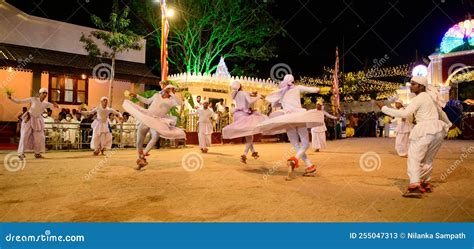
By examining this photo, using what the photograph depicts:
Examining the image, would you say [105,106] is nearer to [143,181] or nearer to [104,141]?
[104,141]

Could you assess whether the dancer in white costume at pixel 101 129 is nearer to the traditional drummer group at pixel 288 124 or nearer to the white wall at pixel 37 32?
the traditional drummer group at pixel 288 124

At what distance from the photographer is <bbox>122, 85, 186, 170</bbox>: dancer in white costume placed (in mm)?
8125

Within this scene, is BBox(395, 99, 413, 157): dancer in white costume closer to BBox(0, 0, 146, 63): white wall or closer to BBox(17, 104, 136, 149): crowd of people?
BBox(17, 104, 136, 149): crowd of people

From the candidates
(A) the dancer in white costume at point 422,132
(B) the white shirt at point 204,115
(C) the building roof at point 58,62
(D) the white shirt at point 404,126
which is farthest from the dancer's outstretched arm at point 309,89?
(C) the building roof at point 58,62

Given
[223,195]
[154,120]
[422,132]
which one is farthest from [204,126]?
[422,132]

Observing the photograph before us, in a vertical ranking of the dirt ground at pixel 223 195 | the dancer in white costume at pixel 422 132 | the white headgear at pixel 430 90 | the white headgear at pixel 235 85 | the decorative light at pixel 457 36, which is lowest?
the dirt ground at pixel 223 195

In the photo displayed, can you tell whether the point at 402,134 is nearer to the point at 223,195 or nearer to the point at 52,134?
the point at 223,195

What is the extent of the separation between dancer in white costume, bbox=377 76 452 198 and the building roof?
14856 mm

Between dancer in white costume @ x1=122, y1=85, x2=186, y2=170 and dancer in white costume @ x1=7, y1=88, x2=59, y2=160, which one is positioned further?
dancer in white costume @ x1=7, y1=88, x2=59, y2=160

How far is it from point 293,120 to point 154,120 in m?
3.03

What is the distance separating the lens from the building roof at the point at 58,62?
15.6 meters

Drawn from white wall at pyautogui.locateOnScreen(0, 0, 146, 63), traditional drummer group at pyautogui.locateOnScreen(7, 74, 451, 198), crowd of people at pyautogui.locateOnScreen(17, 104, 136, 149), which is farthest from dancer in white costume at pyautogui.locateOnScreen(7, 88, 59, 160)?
white wall at pyautogui.locateOnScreen(0, 0, 146, 63)

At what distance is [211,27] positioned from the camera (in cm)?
2656

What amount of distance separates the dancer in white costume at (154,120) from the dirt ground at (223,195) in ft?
1.72
